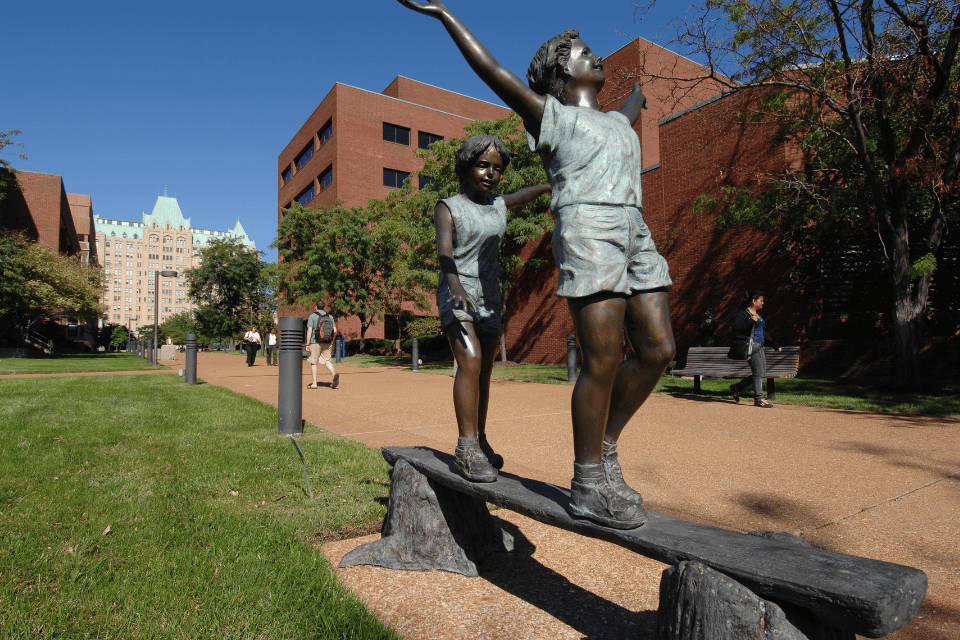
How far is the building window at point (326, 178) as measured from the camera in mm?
38469

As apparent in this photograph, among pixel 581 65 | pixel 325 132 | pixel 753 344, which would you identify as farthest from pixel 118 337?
pixel 581 65

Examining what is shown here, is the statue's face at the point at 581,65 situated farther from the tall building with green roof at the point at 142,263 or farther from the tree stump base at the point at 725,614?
the tall building with green roof at the point at 142,263

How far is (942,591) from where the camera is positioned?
7.71 ft

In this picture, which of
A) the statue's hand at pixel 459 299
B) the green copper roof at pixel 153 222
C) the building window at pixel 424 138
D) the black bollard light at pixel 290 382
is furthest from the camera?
the green copper roof at pixel 153 222

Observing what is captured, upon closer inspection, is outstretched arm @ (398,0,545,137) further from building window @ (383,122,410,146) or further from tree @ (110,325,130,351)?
tree @ (110,325,130,351)

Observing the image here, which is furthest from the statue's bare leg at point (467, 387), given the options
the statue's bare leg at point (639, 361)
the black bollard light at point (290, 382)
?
the black bollard light at point (290, 382)

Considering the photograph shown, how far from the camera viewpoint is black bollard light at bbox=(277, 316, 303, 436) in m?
5.57

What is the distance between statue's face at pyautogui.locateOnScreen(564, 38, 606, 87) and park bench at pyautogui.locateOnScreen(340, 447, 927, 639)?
1.66 m

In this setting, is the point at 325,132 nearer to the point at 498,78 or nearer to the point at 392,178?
the point at 392,178

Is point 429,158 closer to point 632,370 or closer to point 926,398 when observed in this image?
point 926,398

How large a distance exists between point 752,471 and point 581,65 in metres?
3.47

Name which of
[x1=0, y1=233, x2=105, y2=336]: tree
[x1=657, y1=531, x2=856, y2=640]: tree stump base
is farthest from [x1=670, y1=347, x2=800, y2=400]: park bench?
[x1=0, y1=233, x2=105, y2=336]: tree

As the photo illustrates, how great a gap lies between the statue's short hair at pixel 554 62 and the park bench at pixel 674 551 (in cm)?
164

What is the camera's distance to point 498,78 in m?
2.11
